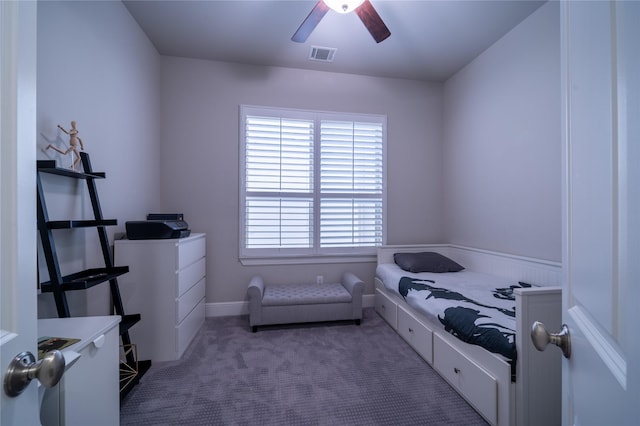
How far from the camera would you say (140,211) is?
249 cm

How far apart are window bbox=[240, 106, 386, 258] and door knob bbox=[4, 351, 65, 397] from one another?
2.62 metres

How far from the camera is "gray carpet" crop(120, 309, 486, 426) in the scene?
1.54 metres

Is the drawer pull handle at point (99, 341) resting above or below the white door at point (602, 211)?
below

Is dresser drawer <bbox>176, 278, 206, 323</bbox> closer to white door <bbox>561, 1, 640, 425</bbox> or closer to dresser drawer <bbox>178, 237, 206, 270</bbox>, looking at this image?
dresser drawer <bbox>178, 237, 206, 270</bbox>

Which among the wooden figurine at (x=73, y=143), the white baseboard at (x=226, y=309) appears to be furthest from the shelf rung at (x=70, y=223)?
the white baseboard at (x=226, y=309)

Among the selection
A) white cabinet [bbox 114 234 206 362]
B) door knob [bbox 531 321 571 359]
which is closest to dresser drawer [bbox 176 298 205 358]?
white cabinet [bbox 114 234 206 362]

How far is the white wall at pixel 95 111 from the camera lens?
148 centimetres

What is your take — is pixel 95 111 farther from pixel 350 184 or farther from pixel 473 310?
pixel 473 310

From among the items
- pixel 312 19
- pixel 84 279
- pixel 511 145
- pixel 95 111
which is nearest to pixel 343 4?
pixel 312 19

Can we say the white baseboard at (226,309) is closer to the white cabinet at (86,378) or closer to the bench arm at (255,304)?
the bench arm at (255,304)

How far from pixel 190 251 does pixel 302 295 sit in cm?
A: 120

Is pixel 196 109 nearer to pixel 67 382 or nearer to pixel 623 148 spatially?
pixel 67 382

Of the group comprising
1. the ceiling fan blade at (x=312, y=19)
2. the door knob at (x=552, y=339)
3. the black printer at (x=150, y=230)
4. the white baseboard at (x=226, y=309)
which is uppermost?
the ceiling fan blade at (x=312, y=19)

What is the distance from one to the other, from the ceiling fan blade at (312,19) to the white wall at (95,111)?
1478 mm
